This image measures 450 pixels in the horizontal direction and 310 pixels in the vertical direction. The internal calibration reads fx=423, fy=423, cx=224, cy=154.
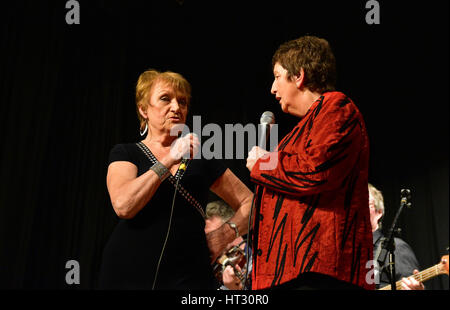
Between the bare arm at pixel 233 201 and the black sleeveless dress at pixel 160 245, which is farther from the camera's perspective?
the bare arm at pixel 233 201

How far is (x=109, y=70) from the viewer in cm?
359

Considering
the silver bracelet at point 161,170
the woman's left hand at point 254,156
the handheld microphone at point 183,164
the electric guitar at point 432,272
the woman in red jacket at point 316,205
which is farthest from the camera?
the electric guitar at point 432,272

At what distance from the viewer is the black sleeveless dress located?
1.30 m

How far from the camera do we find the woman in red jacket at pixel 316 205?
106cm

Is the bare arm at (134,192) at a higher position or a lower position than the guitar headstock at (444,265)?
higher

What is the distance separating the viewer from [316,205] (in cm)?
110

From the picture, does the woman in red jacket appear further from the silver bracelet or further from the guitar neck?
the guitar neck

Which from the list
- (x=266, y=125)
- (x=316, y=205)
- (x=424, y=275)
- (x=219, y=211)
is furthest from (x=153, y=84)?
(x=424, y=275)

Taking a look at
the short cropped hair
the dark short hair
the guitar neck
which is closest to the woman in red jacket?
the dark short hair

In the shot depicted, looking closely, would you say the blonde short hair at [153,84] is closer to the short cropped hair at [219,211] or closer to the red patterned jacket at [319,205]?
the red patterned jacket at [319,205]

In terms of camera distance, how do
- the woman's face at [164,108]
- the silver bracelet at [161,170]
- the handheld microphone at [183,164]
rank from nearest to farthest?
the silver bracelet at [161,170] < the handheld microphone at [183,164] < the woman's face at [164,108]

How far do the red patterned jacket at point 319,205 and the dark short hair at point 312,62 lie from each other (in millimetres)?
143

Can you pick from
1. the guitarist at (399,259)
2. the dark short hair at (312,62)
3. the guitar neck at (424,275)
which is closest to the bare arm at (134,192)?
the dark short hair at (312,62)

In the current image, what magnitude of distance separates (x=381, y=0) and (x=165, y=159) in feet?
11.1
